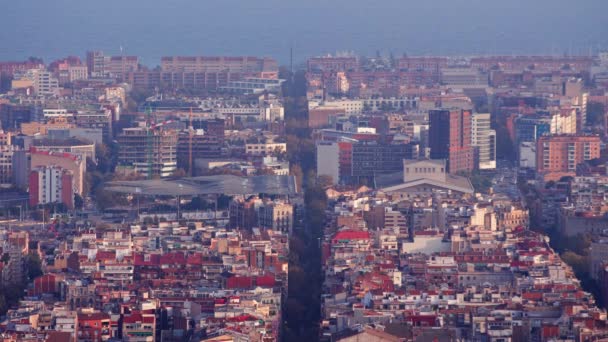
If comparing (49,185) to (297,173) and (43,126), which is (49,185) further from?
(43,126)

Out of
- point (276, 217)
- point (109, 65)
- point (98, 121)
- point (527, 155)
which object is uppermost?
point (109, 65)

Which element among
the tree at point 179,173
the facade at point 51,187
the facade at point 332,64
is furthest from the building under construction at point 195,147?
the facade at point 332,64

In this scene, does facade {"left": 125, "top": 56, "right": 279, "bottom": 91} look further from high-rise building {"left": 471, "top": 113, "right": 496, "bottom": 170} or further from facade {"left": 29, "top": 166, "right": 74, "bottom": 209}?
facade {"left": 29, "top": 166, "right": 74, "bottom": 209}

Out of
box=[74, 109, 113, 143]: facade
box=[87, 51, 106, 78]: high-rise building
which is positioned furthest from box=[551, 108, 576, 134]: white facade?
box=[87, 51, 106, 78]: high-rise building

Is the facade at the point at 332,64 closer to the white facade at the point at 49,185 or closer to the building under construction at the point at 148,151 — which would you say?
the building under construction at the point at 148,151

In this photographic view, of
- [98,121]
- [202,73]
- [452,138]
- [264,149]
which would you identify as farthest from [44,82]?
[452,138]
